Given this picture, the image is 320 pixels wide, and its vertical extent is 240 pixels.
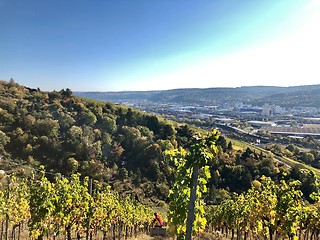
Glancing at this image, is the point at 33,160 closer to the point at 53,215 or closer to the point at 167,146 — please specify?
the point at 167,146

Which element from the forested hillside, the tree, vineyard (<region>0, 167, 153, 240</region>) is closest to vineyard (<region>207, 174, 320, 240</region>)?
the tree

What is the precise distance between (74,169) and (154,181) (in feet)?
58.2

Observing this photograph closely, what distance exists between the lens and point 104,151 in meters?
69.6

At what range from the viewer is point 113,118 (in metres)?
83.1

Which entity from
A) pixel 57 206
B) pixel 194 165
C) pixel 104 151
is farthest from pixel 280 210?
pixel 104 151

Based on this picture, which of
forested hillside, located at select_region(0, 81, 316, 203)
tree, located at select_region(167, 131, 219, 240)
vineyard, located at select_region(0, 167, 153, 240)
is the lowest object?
forested hillside, located at select_region(0, 81, 316, 203)

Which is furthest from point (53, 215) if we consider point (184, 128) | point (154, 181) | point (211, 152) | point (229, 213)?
point (184, 128)

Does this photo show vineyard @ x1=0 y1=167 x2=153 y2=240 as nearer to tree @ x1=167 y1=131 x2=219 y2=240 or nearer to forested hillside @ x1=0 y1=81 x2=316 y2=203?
tree @ x1=167 y1=131 x2=219 y2=240

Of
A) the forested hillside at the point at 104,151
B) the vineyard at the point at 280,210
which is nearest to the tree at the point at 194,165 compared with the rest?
the vineyard at the point at 280,210

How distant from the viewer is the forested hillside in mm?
59750

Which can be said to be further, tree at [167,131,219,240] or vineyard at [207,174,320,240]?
vineyard at [207,174,320,240]

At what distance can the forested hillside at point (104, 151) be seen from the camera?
59750 mm

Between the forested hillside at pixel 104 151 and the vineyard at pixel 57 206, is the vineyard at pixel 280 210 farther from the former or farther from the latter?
the forested hillside at pixel 104 151

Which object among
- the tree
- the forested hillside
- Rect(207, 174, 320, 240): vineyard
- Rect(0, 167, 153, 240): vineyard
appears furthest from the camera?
the forested hillside
